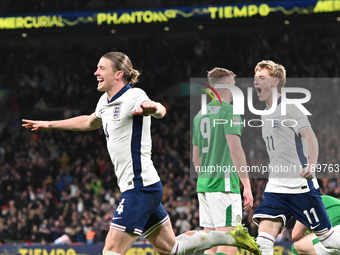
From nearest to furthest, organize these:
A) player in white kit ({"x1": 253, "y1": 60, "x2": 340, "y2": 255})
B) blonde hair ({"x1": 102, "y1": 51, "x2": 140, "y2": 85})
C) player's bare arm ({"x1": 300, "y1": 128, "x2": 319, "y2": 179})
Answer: blonde hair ({"x1": 102, "y1": 51, "x2": 140, "y2": 85})
player's bare arm ({"x1": 300, "y1": 128, "x2": 319, "y2": 179})
player in white kit ({"x1": 253, "y1": 60, "x2": 340, "y2": 255})

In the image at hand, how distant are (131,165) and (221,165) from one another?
146 cm

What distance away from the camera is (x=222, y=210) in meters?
6.69

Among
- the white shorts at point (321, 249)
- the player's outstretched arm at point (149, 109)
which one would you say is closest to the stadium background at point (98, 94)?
the white shorts at point (321, 249)

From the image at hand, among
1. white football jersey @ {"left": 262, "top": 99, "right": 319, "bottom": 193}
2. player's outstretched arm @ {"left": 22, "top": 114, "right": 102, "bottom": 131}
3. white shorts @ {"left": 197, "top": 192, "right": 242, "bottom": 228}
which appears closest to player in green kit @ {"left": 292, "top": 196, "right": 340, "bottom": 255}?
white football jersey @ {"left": 262, "top": 99, "right": 319, "bottom": 193}

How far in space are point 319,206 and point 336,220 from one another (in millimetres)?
904

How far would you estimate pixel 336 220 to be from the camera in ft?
23.8

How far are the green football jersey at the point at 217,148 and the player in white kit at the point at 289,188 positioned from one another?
0.36 meters

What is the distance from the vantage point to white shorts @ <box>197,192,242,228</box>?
666 centimetres

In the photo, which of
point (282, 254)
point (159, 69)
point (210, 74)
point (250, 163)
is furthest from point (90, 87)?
point (210, 74)

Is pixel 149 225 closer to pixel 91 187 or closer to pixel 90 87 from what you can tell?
pixel 91 187

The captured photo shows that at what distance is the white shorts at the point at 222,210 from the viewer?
666cm

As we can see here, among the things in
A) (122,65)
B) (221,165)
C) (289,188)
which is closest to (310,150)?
(289,188)

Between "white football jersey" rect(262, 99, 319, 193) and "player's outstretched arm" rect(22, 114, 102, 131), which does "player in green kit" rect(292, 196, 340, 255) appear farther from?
"player's outstretched arm" rect(22, 114, 102, 131)

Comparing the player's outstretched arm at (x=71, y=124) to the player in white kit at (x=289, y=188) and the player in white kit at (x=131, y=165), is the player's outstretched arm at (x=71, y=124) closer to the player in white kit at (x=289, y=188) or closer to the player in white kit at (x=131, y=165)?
the player in white kit at (x=131, y=165)
